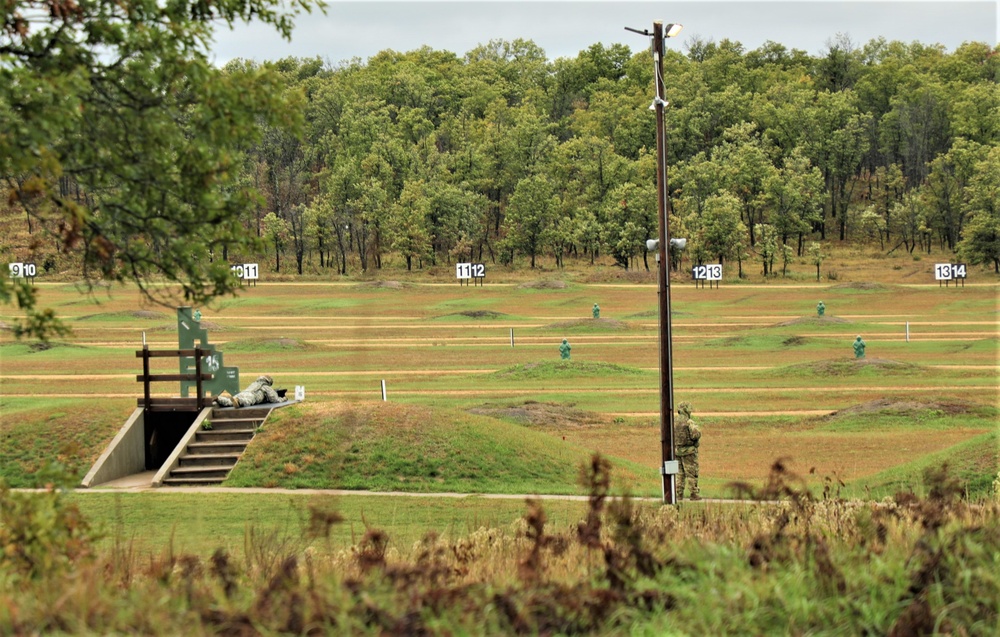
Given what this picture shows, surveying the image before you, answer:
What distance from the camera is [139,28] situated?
33.1 ft

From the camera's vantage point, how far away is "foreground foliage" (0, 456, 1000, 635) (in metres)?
6.99

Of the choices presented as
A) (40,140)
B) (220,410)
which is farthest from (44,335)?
(220,410)

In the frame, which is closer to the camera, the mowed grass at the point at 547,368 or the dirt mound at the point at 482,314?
the mowed grass at the point at 547,368

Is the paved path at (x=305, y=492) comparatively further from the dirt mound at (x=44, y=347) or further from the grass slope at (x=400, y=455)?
the dirt mound at (x=44, y=347)

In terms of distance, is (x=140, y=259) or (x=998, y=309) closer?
(x=140, y=259)

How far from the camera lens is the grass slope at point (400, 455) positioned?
23734mm

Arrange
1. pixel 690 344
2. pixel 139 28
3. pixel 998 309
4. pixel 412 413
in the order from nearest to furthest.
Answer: pixel 139 28
pixel 412 413
pixel 690 344
pixel 998 309

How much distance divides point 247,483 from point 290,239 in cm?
8940

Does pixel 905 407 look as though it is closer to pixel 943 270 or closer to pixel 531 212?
pixel 943 270

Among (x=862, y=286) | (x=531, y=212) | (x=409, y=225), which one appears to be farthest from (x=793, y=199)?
(x=409, y=225)

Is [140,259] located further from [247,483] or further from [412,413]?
[412,413]

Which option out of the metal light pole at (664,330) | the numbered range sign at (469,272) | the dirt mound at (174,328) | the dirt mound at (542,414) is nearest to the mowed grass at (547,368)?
the dirt mound at (174,328)

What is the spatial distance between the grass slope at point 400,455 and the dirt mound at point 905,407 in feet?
35.4

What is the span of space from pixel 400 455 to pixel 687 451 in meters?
6.39
